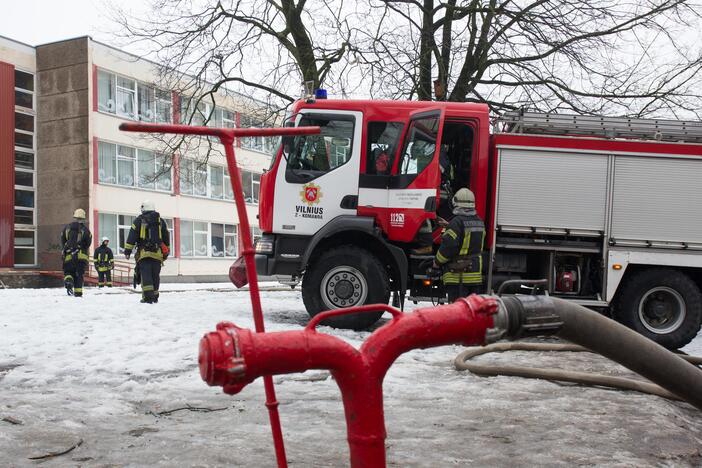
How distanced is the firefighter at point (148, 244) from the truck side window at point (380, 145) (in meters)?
3.95

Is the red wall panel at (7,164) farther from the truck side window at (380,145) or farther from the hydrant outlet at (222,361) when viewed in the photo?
the hydrant outlet at (222,361)

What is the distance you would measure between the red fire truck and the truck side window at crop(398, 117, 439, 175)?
0.07 feet

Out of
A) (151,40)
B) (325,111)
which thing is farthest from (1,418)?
(151,40)

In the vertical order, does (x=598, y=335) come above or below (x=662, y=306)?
above

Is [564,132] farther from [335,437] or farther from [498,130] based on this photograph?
[335,437]

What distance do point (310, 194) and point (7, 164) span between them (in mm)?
24572

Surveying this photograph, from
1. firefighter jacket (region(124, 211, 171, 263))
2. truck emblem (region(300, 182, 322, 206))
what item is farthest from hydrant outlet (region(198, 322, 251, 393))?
firefighter jacket (region(124, 211, 171, 263))

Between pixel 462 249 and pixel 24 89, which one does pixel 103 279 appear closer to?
pixel 24 89

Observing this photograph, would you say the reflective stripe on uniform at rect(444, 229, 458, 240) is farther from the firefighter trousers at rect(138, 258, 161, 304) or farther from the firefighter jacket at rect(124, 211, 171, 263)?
the firefighter trousers at rect(138, 258, 161, 304)

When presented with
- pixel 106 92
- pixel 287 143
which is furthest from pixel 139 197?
pixel 287 143

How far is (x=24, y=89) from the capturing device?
2877cm

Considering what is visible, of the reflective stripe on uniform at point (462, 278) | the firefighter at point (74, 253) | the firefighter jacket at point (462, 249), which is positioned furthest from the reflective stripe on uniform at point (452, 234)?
the firefighter at point (74, 253)

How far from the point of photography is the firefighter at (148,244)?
1026 centimetres

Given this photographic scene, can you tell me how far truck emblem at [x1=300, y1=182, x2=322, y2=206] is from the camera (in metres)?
8.12
